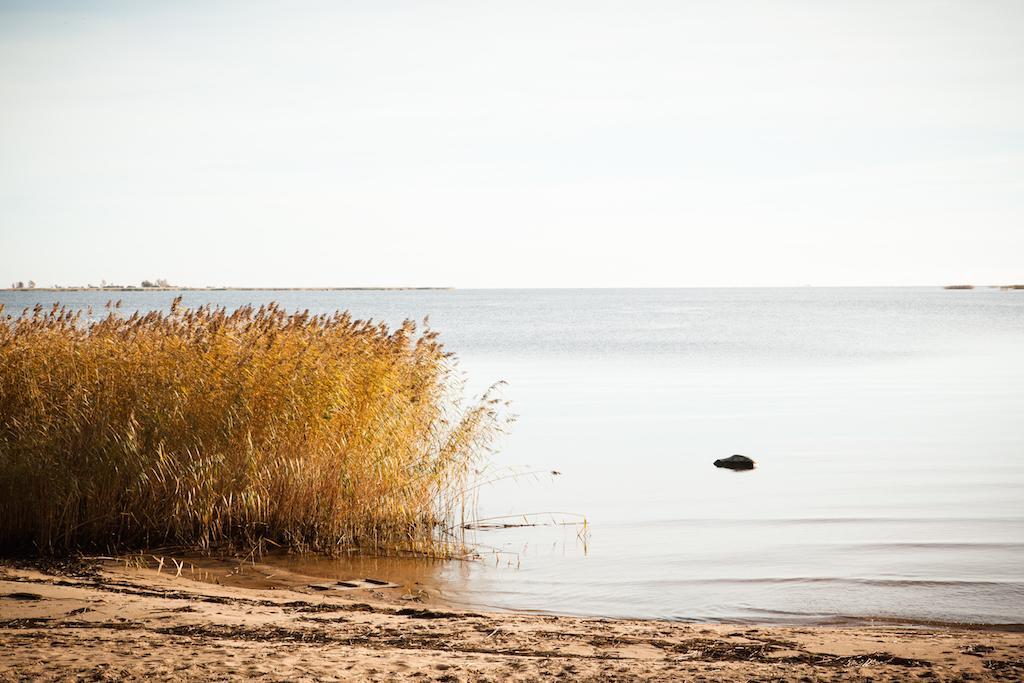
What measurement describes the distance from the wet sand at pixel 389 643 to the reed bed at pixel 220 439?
1.51m

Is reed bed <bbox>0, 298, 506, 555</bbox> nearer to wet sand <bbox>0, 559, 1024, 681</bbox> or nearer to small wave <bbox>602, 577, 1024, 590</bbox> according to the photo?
wet sand <bbox>0, 559, 1024, 681</bbox>

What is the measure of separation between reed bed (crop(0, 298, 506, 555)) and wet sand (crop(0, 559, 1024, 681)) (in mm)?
1512

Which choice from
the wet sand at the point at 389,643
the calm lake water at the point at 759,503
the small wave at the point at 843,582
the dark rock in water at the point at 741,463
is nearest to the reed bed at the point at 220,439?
the calm lake water at the point at 759,503

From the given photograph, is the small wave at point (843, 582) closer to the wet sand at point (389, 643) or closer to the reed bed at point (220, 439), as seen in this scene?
the wet sand at point (389, 643)

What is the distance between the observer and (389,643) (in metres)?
6.77

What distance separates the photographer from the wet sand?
235 inches

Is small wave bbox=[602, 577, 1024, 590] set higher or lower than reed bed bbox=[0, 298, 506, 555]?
lower

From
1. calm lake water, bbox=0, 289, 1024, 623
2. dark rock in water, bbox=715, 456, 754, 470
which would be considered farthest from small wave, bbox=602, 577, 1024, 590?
dark rock in water, bbox=715, 456, 754, 470

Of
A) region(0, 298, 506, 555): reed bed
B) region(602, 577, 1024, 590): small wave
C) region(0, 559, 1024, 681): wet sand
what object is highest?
region(0, 298, 506, 555): reed bed

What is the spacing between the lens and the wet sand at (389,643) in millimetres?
5973

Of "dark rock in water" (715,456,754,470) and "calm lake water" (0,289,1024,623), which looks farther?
"dark rock in water" (715,456,754,470)

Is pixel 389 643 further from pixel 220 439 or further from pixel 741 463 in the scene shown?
pixel 741 463

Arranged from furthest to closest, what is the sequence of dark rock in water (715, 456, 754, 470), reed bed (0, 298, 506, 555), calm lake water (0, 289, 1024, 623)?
dark rock in water (715, 456, 754, 470) < reed bed (0, 298, 506, 555) < calm lake water (0, 289, 1024, 623)

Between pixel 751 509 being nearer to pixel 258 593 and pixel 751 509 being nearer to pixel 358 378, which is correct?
pixel 358 378
